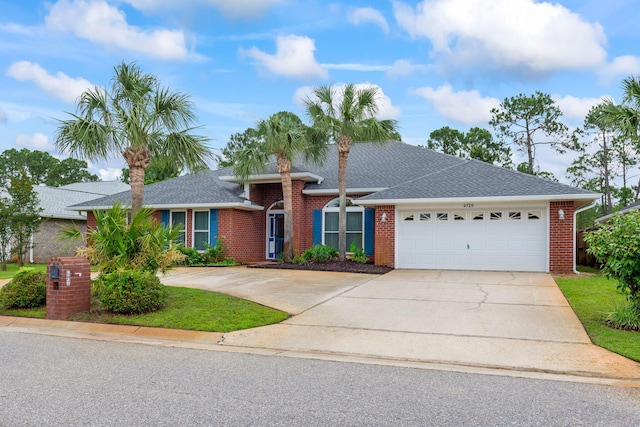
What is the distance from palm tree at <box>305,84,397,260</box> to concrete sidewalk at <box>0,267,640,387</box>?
597cm

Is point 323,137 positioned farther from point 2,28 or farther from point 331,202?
point 2,28

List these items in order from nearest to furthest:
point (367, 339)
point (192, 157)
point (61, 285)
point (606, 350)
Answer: point (606, 350) < point (367, 339) < point (61, 285) < point (192, 157)

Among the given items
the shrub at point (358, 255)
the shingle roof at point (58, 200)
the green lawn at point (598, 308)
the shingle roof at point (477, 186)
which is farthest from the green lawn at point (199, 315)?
the shingle roof at point (58, 200)

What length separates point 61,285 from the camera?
27.2 feet

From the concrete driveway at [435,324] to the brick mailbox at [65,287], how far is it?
3309mm

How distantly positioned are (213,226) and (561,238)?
496 inches

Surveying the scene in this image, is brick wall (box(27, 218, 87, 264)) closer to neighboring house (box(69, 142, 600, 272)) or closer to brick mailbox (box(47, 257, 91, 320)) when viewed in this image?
neighboring house (box(69, 142, 600, 272))

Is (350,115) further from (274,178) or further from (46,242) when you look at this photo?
(46,242)

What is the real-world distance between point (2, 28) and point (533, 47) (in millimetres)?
18065

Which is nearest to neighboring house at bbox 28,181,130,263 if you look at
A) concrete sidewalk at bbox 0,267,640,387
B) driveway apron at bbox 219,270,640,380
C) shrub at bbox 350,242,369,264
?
shrub at bbox 350,242,369,264

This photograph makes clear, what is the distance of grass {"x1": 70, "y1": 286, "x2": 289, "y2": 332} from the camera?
760 cm

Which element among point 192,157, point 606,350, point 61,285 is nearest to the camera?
point 606,350

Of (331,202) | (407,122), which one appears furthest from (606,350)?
(331,202)

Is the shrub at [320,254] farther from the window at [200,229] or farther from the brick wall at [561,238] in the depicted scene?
the brick wall at [561,238]
